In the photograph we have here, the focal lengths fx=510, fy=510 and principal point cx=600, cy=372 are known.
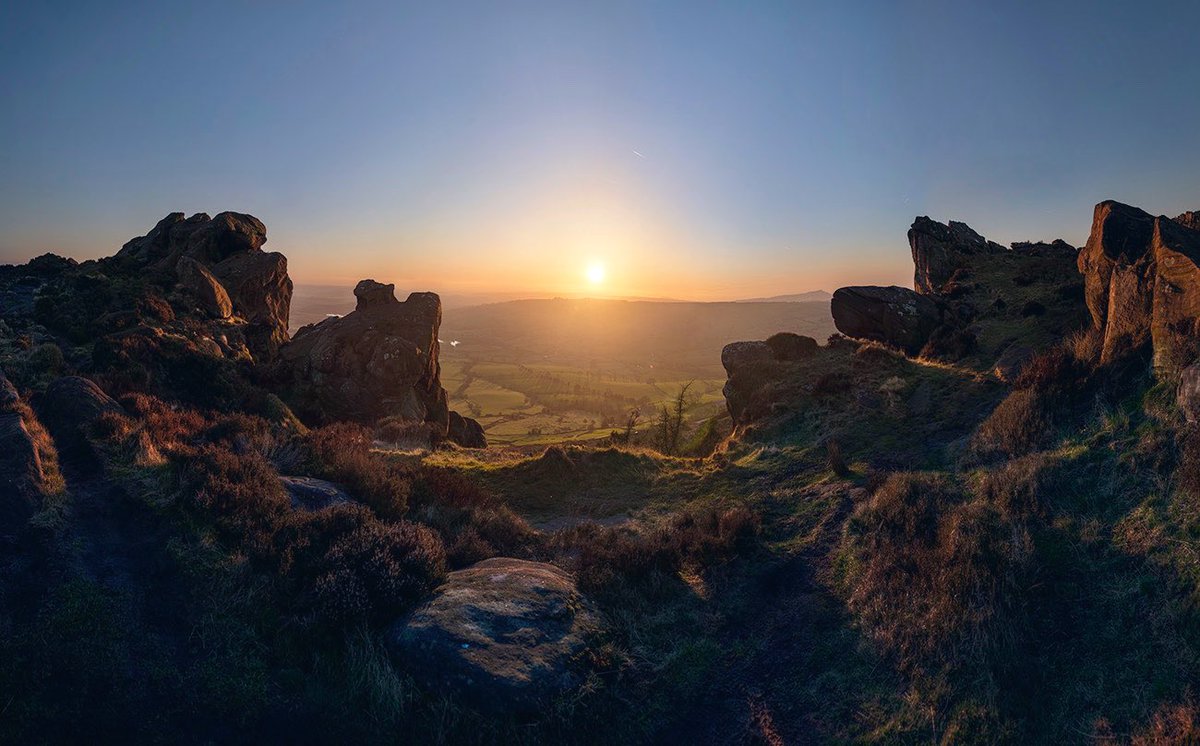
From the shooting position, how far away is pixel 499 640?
7770 mm

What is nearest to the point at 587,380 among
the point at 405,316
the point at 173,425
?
the point at 405,316

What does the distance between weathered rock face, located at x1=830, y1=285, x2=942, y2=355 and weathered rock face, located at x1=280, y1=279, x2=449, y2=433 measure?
27.4m

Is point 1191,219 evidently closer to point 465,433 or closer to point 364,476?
point 364,476

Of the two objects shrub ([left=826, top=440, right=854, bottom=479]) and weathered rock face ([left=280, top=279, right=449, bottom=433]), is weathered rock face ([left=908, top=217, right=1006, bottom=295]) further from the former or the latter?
weathered rock face ([left=280, top=279, right=449, bottom=433])

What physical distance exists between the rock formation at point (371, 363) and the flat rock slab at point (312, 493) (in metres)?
17.6

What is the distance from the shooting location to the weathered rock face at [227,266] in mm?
31391

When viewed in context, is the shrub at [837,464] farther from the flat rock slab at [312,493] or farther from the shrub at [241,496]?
the shrub at [241,496]

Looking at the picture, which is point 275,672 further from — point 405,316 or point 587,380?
point 587,380

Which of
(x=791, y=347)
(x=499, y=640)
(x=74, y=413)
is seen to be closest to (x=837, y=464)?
(x=499, y=640)

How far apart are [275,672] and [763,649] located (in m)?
7.57

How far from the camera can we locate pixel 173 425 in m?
13.6

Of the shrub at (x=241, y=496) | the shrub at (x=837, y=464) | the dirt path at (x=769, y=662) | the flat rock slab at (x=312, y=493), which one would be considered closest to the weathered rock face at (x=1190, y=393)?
the dirt path at (x=769, y=662)

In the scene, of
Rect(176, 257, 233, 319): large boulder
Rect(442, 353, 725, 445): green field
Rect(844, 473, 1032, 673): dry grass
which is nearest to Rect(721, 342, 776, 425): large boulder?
Rect(844, 473, 1032, 673): dry grass

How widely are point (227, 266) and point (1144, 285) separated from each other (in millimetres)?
46009
